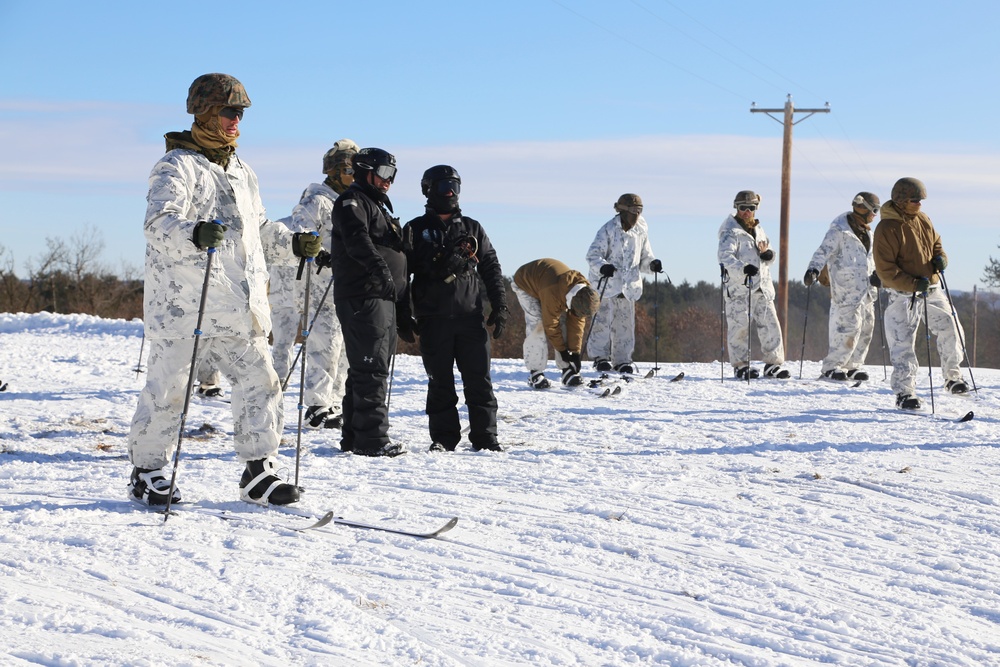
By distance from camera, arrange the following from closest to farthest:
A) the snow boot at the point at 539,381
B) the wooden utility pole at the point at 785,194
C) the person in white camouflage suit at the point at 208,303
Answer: the person in white camouflage suit at the point at 208,303 < the snow boot at the point at 539,381 < the wooden utility pole at the point at 785,194

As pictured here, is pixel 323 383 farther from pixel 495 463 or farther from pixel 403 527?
pixel 403 527

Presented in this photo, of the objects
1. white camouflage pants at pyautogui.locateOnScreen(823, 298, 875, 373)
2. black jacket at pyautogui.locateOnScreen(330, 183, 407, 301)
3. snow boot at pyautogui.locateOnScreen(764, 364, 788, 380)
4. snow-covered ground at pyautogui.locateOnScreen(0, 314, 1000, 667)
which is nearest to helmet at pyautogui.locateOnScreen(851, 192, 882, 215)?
white camouflage pants at pyautogui.locateOnScreen(823, 298, 875, 373)

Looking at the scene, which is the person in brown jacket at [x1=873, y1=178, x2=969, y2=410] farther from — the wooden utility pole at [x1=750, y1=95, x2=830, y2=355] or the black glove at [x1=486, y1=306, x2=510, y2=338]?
the wooden utility pole at [x1=750, y1=95, x2=830, y2=355]

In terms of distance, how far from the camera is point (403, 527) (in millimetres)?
5074

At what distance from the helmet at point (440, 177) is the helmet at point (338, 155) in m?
1.37

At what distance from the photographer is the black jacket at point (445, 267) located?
24.6 ft

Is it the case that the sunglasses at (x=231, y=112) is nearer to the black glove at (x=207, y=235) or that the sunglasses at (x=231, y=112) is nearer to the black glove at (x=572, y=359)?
the black glove at (x=207, y=235)

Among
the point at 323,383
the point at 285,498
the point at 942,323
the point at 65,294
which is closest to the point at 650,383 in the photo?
the point at 942,323

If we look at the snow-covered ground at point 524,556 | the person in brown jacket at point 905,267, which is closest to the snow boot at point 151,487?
the snow-covered ground at point 524,556

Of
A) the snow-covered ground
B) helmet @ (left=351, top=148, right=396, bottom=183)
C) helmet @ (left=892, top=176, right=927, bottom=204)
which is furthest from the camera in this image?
helmet @ (left=892, top=176, right=927, bottom=204)

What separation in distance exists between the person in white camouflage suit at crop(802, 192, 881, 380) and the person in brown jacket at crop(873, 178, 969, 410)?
269 centimetres

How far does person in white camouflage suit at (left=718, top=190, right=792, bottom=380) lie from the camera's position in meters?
14.0

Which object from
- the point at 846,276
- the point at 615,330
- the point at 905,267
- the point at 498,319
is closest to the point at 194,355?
the point at 498,319

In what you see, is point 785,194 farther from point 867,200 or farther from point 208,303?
point 208,303
